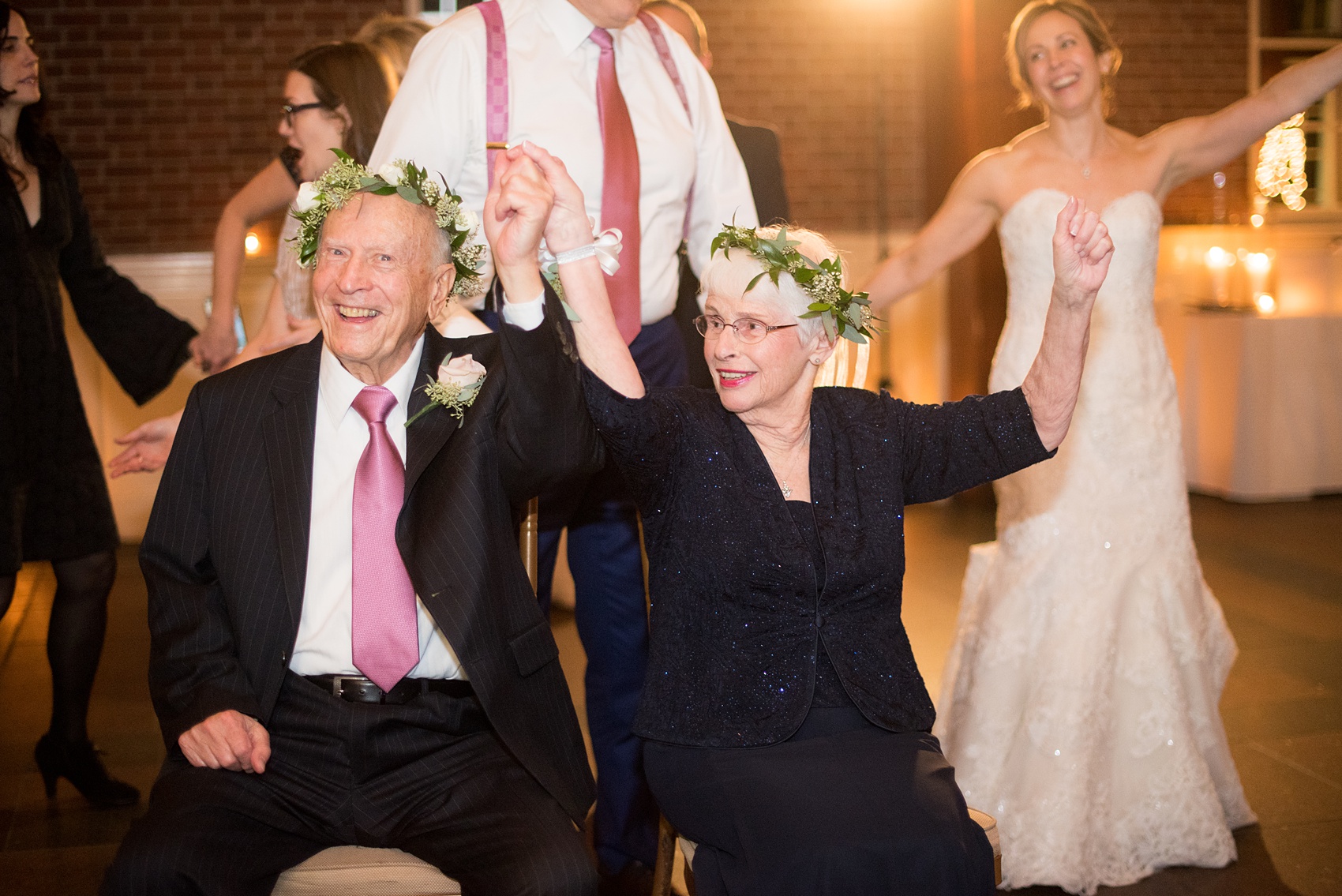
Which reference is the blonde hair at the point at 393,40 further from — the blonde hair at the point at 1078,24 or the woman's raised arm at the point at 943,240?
the blonde hair at the point at 1078,24

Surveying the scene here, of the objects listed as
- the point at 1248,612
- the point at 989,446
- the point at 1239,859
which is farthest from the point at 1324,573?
the point at 989,446

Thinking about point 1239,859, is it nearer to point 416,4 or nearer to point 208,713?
point 208,713

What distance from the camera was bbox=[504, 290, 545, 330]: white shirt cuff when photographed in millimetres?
1788

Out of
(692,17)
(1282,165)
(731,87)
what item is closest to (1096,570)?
(692,17)

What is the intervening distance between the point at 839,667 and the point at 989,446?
1.57ft

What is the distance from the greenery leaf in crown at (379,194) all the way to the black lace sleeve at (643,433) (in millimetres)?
415

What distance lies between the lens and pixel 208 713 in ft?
6.30

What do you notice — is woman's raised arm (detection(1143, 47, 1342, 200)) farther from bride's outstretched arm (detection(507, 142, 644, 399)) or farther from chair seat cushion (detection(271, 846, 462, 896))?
chair seat cushion (detection(271, 846, 462, 896))

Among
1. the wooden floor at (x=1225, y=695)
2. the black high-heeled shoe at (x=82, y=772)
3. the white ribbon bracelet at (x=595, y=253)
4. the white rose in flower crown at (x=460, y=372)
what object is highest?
the white ribbon bracelet at (x=595, y=253)

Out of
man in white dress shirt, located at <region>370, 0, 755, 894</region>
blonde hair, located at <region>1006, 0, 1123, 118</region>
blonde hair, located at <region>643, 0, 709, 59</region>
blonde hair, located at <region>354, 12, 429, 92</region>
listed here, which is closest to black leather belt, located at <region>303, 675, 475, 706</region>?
man in white dress shirt, located at <region>370, 0, 755, 894</region>

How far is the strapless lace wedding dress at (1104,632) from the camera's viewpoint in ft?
9.22

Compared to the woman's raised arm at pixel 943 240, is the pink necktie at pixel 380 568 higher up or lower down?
lower down

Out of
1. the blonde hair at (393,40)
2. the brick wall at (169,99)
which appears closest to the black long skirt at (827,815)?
the blonde hair at (393,40)

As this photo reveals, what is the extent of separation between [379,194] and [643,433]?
1.95ft
